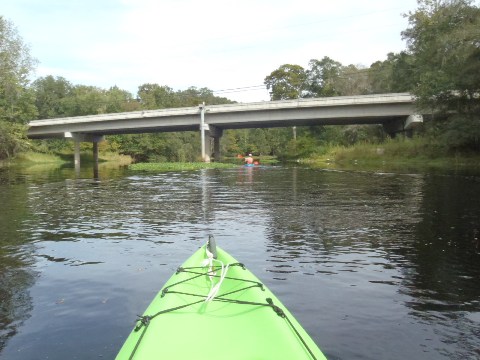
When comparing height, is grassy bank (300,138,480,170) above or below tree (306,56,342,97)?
below

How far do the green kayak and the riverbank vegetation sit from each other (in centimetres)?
3340

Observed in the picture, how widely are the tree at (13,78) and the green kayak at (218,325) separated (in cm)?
6009

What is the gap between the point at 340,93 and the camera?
79.4m

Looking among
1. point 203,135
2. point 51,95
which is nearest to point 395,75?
point 203,135

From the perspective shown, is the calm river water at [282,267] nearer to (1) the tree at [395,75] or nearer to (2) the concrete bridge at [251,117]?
(2) the concrete bridge at [251,117]

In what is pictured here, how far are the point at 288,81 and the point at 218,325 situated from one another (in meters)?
105

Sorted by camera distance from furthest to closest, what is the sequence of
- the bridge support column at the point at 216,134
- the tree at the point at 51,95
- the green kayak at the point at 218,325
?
the tree at the point at 51,95 < the bridge support column at the point at 216,134 < the green kayak at the point at 218,325

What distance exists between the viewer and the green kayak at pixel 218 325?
3.49m

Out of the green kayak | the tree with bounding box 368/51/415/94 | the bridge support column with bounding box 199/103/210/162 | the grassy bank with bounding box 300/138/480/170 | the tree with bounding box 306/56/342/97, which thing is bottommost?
the green kayak

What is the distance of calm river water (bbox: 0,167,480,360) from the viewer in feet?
17.0

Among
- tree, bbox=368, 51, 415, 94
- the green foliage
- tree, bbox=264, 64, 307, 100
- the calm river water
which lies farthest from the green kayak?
tree, bbox=264, 64, 307, 100

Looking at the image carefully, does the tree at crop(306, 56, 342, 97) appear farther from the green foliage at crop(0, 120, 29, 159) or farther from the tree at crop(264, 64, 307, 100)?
the green foliage at crop(0, 120, 29, 159)

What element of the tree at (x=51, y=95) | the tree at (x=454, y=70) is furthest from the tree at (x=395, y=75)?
the tree at (x=51, y=95)

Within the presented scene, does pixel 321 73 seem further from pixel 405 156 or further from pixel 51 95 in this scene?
pixel 51 95
